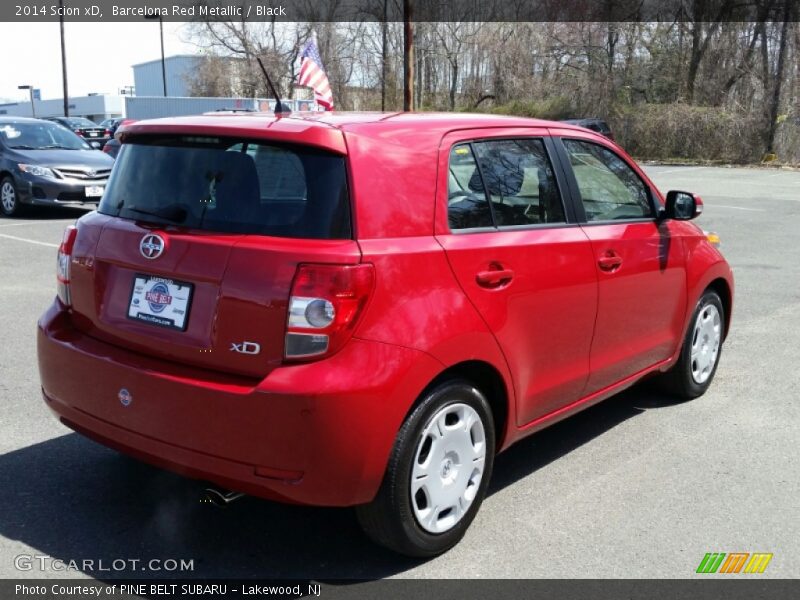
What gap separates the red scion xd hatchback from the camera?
2.96 metres

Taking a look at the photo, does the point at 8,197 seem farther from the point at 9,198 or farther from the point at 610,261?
the point at 610,261

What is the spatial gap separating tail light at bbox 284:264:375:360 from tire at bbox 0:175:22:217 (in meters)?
12.9

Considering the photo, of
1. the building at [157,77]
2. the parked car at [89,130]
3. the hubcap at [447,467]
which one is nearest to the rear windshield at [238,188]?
the hubcap at [447,467]

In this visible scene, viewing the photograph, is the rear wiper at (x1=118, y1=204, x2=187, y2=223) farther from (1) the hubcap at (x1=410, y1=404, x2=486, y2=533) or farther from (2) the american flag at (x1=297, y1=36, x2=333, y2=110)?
(2) the american flag at (x1=297, y1=36, x2=333, y2=110)

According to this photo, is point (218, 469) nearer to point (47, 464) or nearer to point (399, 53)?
point (47, 464)

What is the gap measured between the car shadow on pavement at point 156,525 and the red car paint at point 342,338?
1.42 ft

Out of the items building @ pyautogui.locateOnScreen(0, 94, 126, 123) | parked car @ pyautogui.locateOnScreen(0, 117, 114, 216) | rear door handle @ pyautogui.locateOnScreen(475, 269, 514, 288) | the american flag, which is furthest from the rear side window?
building @ pyautogui.locateOnScreen(0, 94, 126, 123)

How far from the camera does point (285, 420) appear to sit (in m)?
2.90

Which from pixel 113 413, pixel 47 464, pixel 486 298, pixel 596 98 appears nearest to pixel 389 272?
pixel 486 298

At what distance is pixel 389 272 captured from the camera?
10.1 feet

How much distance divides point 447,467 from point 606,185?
197cm

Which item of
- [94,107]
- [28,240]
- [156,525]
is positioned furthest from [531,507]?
[94,107]

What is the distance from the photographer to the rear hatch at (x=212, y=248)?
2994mm

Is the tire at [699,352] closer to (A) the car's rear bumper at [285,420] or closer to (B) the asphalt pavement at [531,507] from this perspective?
(B) the asphalt pavement at [531,507]
